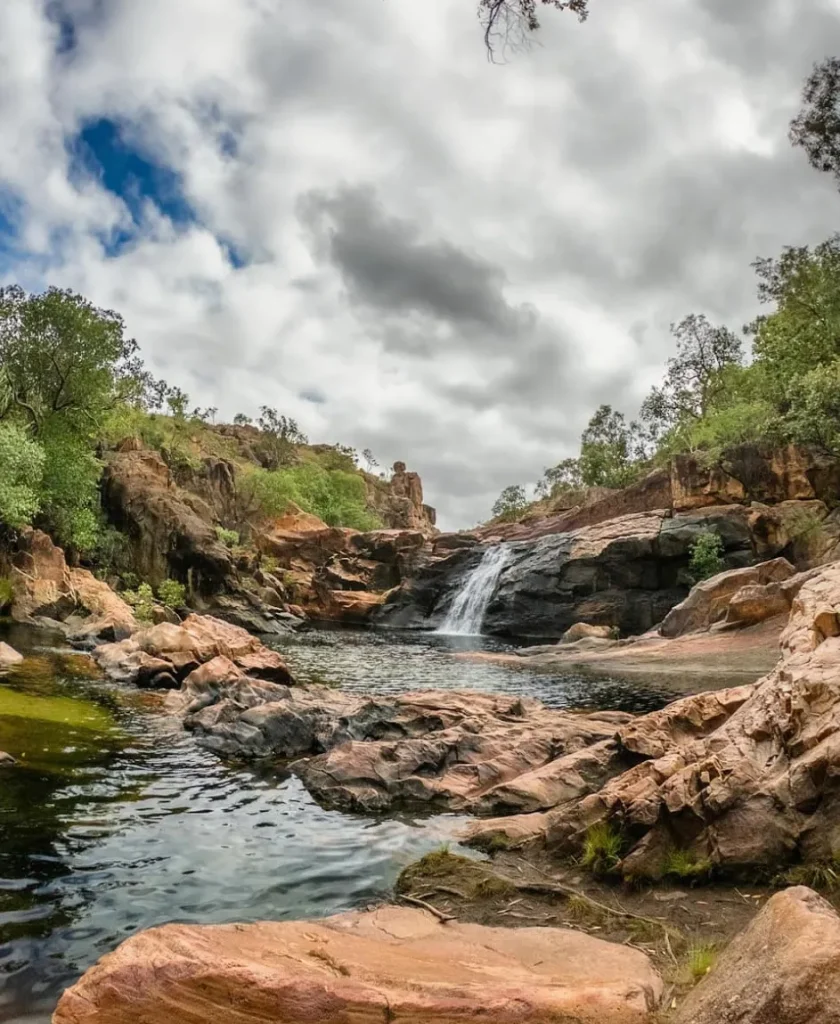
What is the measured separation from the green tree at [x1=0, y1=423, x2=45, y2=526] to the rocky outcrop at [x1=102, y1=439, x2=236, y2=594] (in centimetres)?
1457

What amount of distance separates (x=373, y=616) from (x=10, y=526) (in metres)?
31.0

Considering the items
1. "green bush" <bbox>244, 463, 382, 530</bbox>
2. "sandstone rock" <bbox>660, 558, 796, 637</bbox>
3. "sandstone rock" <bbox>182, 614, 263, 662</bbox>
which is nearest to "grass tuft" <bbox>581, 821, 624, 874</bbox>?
"sandstone rock" <bbox>182, 614, 263, 662</bbox>

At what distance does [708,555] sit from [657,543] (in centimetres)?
407

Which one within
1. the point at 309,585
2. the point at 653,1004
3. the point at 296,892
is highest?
the point at 309,585

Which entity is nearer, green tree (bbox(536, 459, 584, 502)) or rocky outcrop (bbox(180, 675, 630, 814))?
rocky outcrop (bbox(180, 675, 630, 814))

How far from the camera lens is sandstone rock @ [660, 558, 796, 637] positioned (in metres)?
33.8

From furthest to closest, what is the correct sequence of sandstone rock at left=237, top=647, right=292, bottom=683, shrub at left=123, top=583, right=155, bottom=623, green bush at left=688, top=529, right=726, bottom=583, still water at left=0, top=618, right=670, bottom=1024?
green bush at left=688, top=529, right=726, bottom=583
shrub at left=123, top=583, right=155, bottom=623
sandstone rock at left=237, top=647, right=292, bottom=683
still water at left=0, top=618, right=670, bottom=1024

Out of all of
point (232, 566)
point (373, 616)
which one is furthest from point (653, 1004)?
point (373, 616)

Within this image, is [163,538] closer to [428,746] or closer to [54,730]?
[54,730]

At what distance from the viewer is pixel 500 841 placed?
8930mm

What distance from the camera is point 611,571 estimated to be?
5153 centimetres

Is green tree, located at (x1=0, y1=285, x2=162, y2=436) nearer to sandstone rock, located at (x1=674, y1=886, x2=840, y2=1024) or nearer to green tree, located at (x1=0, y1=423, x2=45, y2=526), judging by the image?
green tree, located at (x1=0, y1=423, x2=45, y2=526)

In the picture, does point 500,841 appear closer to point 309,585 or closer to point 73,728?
point 73,728

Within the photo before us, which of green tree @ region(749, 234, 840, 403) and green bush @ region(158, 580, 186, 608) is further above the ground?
green tree @ region(749, 234, 840, 403)
